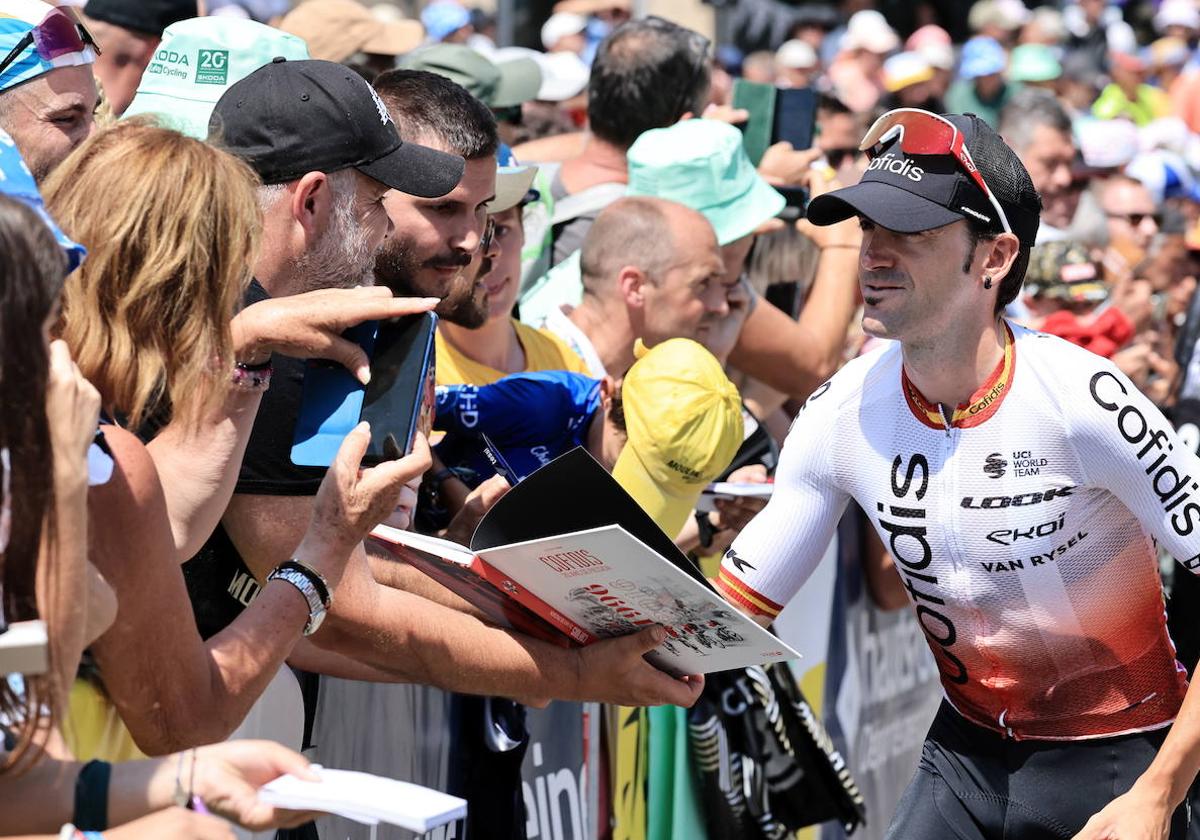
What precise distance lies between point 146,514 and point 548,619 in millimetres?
1227

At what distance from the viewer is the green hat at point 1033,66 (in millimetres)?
12938

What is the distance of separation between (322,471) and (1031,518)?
4.82 ft

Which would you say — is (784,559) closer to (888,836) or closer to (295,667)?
(888,836)

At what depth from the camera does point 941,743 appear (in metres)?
4.01

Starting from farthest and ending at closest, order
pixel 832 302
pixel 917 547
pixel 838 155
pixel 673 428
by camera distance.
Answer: pixel 838 155
pixel 832 302
pixel 673 428
pixel 917 547

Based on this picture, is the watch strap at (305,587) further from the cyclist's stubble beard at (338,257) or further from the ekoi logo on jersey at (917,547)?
the ekoi logo on jersey at (917,547)

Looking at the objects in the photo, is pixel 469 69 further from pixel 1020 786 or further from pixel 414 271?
pixel 1020 786

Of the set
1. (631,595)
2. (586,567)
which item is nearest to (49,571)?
(586,567)

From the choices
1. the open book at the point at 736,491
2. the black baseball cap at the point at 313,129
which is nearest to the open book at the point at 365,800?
the black baseball cap at the point at 313,129

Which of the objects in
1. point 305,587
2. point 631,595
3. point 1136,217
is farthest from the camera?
point 1136,217

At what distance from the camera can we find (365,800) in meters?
2.20

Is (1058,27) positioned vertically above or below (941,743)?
below

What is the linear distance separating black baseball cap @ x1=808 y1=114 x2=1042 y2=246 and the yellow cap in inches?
22.2

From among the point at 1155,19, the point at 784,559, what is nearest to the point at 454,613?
the point at 784,559
